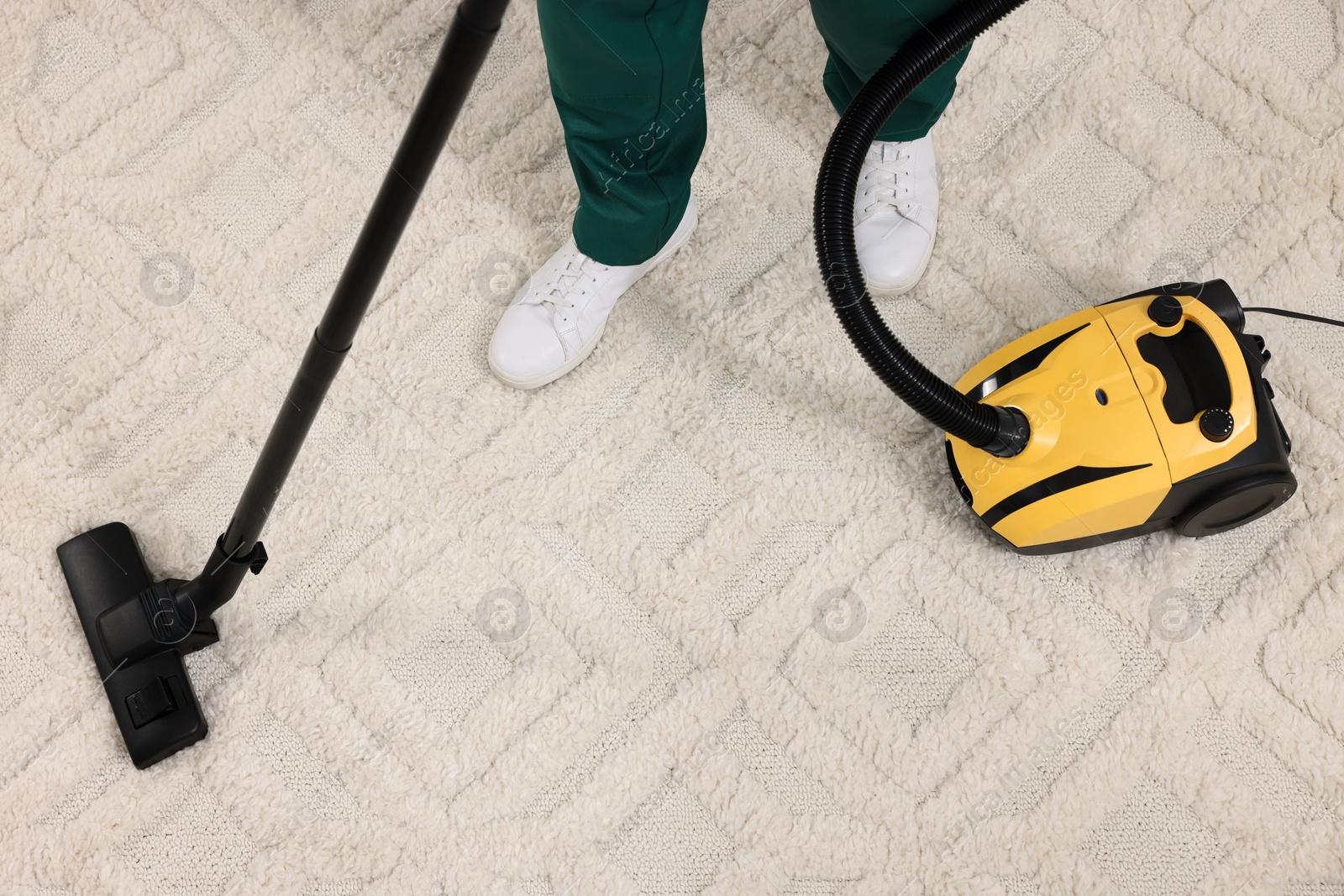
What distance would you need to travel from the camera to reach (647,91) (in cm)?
72

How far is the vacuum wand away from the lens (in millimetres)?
459

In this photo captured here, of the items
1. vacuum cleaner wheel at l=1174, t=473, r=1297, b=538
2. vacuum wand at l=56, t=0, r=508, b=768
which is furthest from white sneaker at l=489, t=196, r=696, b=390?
vacuum cleaner wheel at l=1174, t=473, r=1297, b=538

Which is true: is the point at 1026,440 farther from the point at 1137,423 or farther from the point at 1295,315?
the point at 1295,315

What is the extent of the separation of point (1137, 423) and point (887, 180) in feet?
1.25

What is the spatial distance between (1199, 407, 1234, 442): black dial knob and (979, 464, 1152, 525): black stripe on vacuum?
5 cm

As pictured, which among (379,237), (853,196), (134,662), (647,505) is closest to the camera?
(379,237)

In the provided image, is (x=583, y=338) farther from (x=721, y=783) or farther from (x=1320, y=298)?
(x=1320, y=298)

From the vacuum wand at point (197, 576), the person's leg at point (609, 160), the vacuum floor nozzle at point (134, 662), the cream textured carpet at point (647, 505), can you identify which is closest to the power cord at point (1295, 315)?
the cream textured carpet at point (647, 505)

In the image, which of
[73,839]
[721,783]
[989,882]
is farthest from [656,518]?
[73,839]

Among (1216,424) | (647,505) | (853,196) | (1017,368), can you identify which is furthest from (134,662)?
(1216,424)

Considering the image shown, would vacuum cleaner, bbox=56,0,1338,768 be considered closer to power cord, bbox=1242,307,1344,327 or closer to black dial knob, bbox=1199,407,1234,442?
black dial knob, bbox=1199,407,1234,442

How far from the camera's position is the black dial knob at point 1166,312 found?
779 mm

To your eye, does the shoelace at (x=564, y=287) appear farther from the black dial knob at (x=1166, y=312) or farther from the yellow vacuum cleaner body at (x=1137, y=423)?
the black dial knob at (x=1166, y=312)

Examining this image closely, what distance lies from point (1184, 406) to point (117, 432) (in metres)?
1.03
